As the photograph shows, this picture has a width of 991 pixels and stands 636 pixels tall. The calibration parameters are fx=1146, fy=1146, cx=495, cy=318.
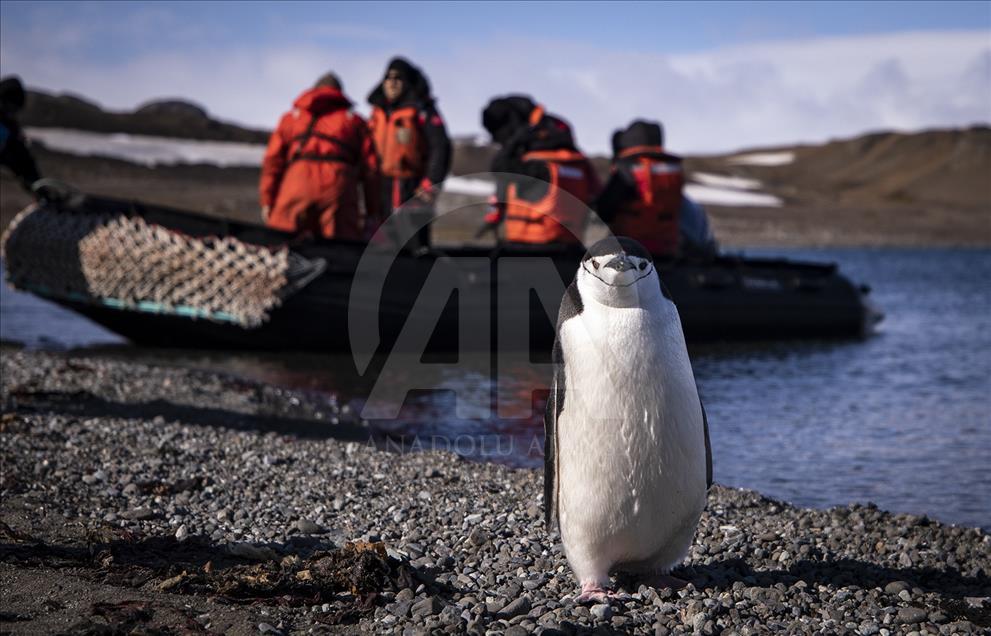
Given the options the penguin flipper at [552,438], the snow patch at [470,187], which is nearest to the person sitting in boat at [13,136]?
the penguin flipper at [552,438]

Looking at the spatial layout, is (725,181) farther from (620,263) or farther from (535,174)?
(620,263)

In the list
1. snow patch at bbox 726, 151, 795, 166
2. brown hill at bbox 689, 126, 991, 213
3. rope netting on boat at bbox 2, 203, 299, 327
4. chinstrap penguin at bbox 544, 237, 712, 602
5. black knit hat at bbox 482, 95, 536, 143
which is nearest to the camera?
chinstrap penguin at bbox 544, 237, 712, 602

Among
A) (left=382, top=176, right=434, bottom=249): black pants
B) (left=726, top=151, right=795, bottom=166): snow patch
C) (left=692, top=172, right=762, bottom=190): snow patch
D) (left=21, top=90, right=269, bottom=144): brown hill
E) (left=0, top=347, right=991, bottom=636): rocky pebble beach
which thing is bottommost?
(left=0, top=347, right=991, bottom=636): rocky pebble beach

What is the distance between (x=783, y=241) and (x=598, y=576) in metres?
33.0

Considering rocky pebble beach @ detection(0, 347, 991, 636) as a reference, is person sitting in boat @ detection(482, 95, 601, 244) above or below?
above

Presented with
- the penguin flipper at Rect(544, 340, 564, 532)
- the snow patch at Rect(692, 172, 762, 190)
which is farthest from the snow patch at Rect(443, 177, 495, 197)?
the penguin flipper at Rect(544, 340, 564, 532)

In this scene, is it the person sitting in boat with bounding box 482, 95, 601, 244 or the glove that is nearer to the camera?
the glove

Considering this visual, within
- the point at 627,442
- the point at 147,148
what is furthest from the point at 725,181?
the point at 627,442

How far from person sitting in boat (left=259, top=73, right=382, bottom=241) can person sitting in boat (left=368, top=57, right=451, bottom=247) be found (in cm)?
30

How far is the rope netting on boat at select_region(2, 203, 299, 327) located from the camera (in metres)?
9.05

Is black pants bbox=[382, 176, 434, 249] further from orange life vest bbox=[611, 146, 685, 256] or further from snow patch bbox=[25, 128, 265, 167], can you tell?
snow patch bbox=[25, 128, 265, 167]

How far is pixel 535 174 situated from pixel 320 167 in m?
1.90

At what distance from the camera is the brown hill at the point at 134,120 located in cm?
4231

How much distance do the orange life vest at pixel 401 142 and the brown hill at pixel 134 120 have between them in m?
34.7
